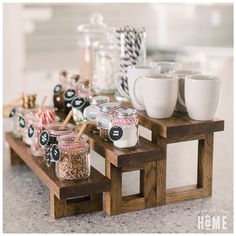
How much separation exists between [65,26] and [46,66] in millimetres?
383

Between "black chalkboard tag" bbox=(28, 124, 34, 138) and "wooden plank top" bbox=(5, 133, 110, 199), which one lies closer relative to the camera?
"wooden plank top" bbox=(5, 133, 110, 199)

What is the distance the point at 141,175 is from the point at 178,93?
10.2 inches

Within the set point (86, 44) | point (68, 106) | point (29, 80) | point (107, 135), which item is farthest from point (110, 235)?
point (29, 80)

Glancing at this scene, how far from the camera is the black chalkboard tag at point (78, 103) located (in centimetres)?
175

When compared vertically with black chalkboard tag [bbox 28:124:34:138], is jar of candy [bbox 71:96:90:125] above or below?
above

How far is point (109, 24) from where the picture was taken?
189 inches

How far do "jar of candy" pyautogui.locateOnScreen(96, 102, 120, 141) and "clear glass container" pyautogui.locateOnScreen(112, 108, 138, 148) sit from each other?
0.14 ft

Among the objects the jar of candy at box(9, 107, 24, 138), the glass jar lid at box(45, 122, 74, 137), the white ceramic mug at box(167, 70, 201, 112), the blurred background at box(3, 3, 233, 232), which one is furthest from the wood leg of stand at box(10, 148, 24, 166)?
the blurred background at box(3, 3, 233, 232)

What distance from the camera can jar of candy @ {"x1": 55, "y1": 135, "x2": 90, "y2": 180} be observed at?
4.79 feet

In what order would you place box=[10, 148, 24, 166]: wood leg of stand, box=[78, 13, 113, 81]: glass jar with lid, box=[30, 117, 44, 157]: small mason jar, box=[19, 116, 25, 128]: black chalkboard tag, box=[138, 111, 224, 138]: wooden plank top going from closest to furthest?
1. box=[138, 111, 224, 138]: wooden plank top
2. box=[30, 117, 44, 157]: small mason jar
3. box=[19, 116, 25, 128]: black chalkboard tag
4. box=[10, 148, 24, 166]: wood leg of stand
5. box=[78, 13, 113, 81]: glass jar with lid

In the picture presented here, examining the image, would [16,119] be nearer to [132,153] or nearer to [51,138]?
[51,138]

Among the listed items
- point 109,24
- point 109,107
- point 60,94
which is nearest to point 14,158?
point 60,94

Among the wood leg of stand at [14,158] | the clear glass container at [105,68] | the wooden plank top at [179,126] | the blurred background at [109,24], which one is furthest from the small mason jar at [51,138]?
the blurred background at [109,24]

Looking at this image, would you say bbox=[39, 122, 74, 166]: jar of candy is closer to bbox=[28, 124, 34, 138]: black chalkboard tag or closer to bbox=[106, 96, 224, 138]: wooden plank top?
bbox=[28, 124, 34, 138]: black chalkboard tag
